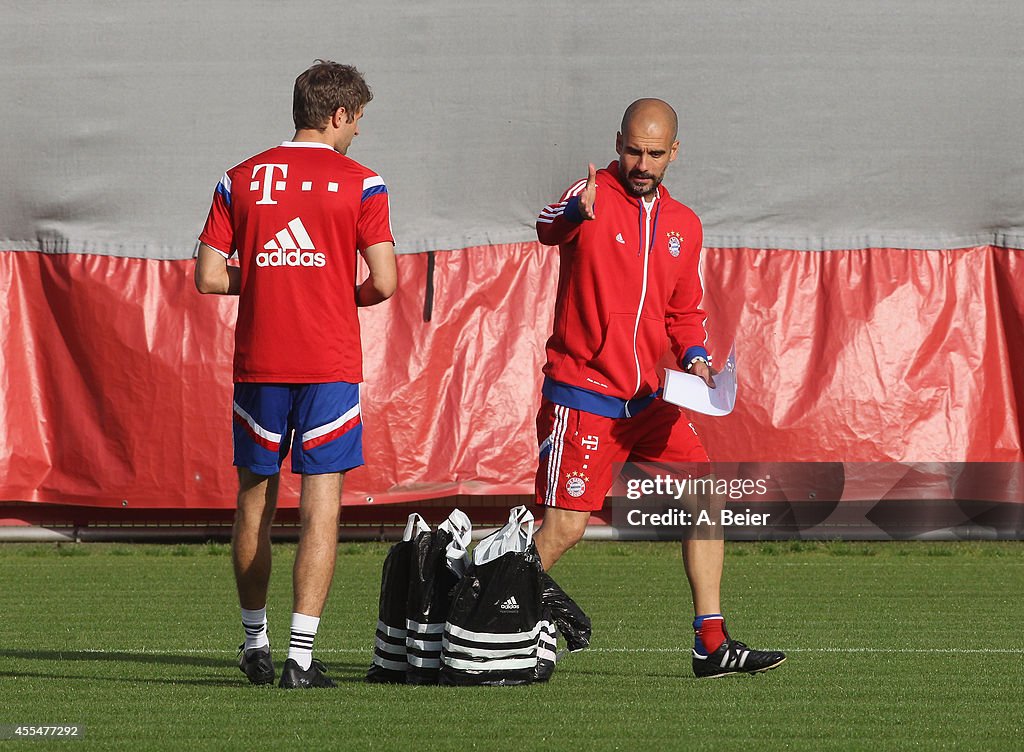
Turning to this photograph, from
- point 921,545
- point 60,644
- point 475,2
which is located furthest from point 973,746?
point 475,2

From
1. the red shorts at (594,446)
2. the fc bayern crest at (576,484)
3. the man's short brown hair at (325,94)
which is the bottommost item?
the fc bayern crest at (576,484)

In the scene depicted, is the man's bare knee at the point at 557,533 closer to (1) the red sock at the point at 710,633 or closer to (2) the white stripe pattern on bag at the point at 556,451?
(2) the white stripe pattern on bag at the point at 556,451

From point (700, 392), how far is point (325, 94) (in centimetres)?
155

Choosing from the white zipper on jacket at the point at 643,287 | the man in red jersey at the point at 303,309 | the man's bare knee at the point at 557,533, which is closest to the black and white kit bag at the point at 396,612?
the man in red jersey at the point at 303,309

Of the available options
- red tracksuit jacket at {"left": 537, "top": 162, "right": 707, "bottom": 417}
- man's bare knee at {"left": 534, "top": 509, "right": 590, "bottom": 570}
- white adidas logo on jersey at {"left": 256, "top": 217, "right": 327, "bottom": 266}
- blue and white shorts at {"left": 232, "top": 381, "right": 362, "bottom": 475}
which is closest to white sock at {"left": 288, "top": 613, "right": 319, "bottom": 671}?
blue and white shorts at {"left": 232, "top": 381, "right": 362, "bottom": 475}

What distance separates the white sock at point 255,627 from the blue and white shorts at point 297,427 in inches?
17.6

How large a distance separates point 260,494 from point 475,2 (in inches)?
233

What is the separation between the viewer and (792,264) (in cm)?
986

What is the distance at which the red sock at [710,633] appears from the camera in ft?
16.5

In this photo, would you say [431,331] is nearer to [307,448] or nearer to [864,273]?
[864,273]

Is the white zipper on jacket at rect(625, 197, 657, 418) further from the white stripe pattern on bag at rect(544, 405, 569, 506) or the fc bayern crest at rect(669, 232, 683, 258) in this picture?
the white stripe pattern on bag at rect(544, 405, 569, 506)

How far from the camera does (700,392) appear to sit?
5129 mm

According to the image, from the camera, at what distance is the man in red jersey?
462 cm

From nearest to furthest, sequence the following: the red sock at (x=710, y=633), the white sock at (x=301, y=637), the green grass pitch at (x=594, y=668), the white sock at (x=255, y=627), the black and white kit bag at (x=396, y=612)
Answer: the green grass pitch at (x=594, y=668) → the white sock at (x=301, y=637) → the white sock at (x=255, y=627) → the black and white kit bag at (x=396, y=612) → the red sock at (x=710, y=633)
